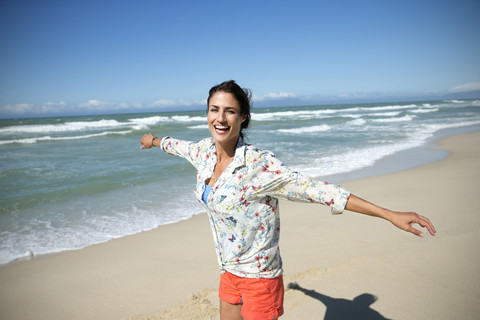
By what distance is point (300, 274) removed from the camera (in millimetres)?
3764

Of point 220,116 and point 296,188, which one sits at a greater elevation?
point 220,116

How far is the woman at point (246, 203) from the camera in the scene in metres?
1.61

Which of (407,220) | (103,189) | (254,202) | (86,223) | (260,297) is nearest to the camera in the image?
(407,220)

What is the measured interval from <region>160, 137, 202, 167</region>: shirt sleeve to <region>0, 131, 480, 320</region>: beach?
178cm

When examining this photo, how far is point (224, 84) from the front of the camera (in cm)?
197

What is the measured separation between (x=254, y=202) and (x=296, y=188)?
26 cm

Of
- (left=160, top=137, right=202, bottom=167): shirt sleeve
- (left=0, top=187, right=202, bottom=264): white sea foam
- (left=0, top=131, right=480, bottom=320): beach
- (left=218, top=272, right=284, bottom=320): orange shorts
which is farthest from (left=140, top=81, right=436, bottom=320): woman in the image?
(left=0, top=187, right=202, bottom=264): white sea foam

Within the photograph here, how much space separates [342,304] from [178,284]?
1.90m

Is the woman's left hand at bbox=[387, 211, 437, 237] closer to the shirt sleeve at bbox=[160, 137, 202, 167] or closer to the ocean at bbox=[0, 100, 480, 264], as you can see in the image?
the ocean at bbox=[0, 100, 480, 264]

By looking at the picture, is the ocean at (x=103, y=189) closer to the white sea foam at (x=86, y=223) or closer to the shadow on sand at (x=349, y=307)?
the white sea foam at (x=86, y=223)

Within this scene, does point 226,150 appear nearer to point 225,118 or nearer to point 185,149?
point 225,118

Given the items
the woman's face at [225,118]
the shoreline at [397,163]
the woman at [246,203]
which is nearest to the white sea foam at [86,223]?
the shoreline at [397,163]

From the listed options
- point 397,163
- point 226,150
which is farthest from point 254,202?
point 397,163

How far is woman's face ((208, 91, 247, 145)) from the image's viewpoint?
1.92 meters
